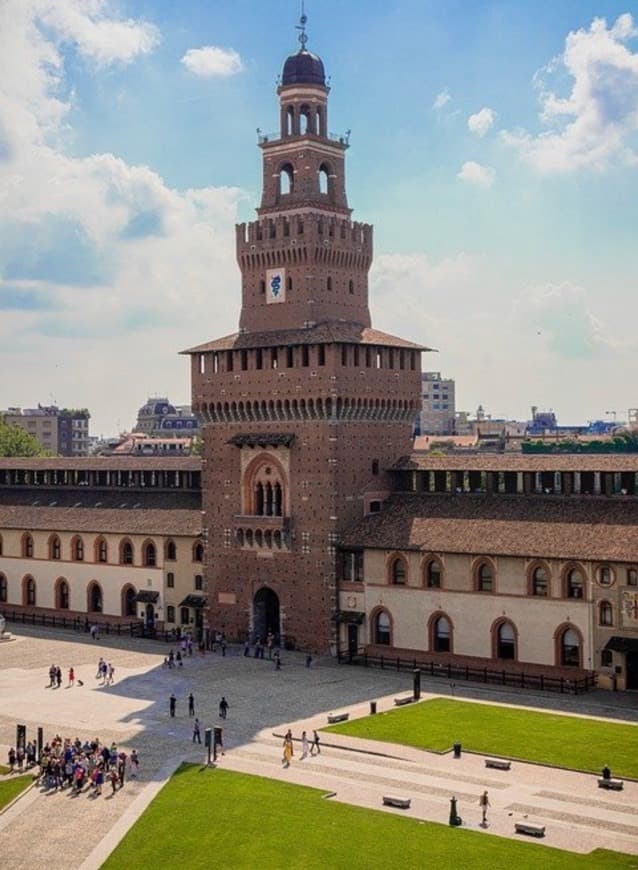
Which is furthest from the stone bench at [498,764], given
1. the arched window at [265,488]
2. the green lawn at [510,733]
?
the arched window at [265,488]

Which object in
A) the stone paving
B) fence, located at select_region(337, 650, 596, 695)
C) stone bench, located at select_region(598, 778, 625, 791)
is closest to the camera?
the stone paving

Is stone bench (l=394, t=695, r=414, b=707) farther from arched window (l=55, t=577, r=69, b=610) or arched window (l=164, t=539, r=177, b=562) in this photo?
arched window (l=55, t=577, r=69, b=610)

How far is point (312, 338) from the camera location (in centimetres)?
8344

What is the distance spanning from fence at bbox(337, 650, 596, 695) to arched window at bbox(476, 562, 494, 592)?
15.0ft

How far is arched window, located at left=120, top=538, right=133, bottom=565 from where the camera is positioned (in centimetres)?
9606

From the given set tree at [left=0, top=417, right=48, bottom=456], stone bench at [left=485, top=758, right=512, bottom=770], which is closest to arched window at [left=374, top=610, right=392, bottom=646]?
stone bench at [left=485, top=758, right=512, bottom=770]

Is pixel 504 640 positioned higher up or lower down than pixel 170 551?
lower down

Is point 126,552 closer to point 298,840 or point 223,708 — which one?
point 223,708

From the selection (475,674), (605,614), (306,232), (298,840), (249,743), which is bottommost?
(298,840)

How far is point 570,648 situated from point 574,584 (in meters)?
3.53

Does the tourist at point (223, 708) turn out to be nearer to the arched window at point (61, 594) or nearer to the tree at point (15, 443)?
the arched window at point (61, 594)

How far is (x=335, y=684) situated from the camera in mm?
73625

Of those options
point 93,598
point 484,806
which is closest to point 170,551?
point 93,598

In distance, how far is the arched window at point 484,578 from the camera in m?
75.1
